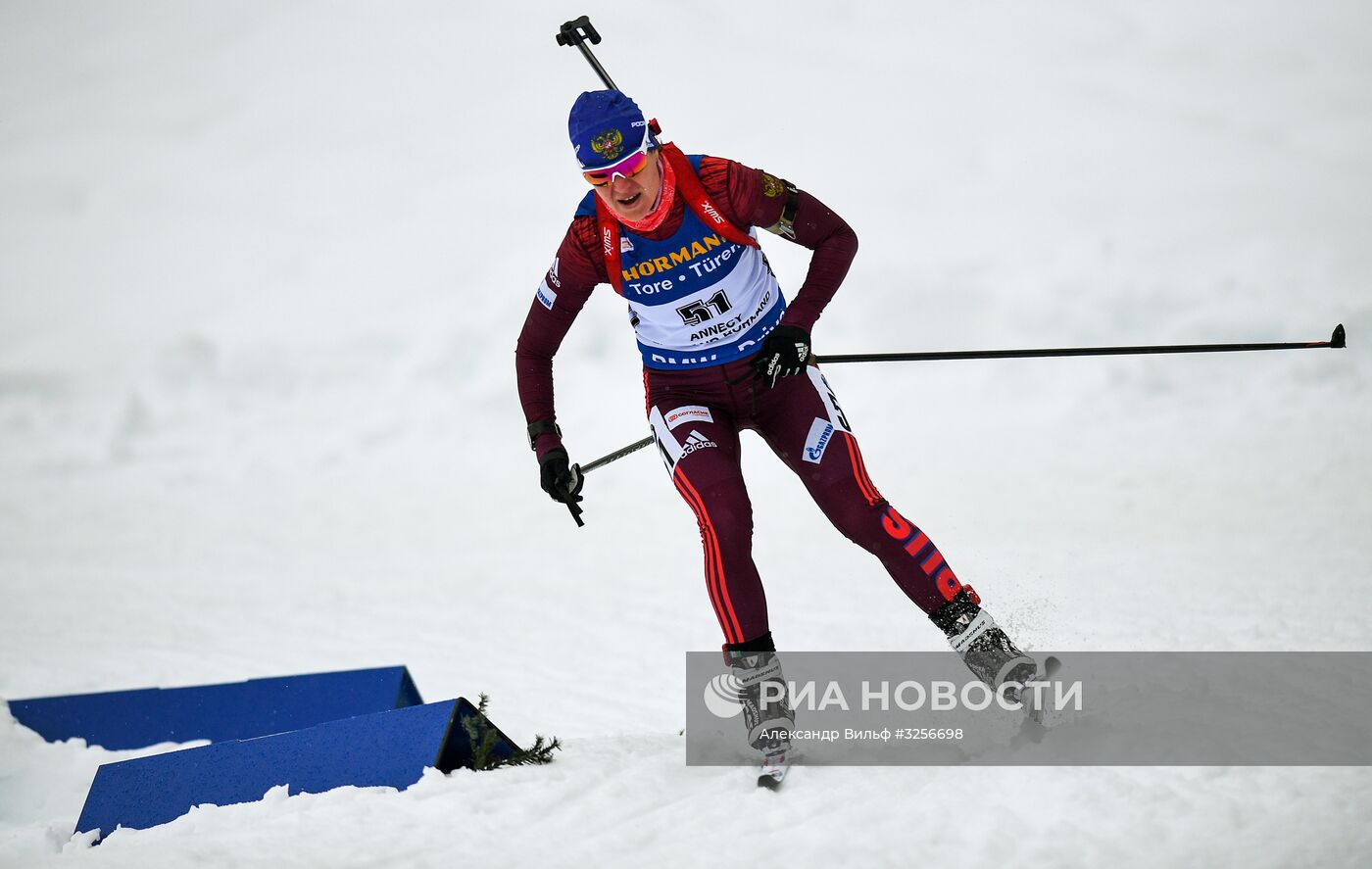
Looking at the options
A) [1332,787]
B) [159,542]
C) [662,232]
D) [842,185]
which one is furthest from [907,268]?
[1332,787]

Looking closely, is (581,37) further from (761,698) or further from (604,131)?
(761,698)

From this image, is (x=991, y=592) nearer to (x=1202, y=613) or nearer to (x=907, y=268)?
(x=1202, y=613)

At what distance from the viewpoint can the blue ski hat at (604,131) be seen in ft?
Answer: 10.0

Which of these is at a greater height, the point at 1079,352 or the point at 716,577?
the point at 1079,352

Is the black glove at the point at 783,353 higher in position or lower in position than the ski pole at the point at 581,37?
lower

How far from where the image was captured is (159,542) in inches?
375

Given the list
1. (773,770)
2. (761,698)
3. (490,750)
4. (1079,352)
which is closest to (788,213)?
(1079,352)

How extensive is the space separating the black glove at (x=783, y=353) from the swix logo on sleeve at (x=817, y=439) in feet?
0.52

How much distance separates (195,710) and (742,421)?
2.93 meters

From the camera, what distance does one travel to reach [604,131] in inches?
120

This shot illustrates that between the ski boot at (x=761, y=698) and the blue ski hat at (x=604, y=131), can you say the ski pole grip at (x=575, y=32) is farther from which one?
the ski boot at (x=761, y=698)

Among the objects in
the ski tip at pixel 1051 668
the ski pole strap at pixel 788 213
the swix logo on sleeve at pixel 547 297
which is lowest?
the ski tip at pixel 1051 668

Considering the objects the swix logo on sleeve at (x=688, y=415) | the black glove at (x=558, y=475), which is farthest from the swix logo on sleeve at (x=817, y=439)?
the black glove at (x=558, y=475)

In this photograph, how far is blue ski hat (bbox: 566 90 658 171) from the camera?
3.05 metres
